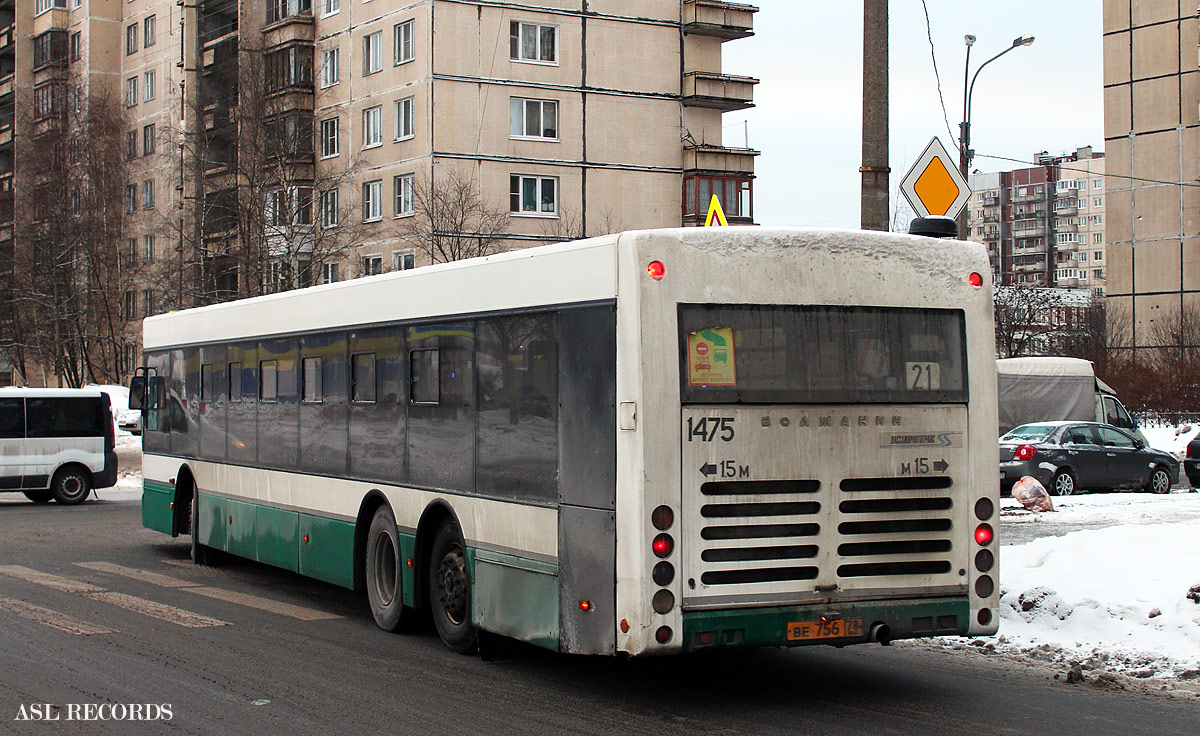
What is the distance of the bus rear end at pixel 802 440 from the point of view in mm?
7758

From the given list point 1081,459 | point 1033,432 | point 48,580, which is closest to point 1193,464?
point 1081,459

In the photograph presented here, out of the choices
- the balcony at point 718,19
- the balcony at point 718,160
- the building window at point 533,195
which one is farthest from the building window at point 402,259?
A: the balcony at point 718,19

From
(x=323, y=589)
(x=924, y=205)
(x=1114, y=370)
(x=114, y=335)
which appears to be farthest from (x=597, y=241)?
(x=114, y=335)

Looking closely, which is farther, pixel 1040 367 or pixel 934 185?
pixel 1040 367

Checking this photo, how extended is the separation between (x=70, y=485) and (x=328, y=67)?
34517 millimetres

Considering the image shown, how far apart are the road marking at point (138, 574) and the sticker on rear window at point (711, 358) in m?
7.71

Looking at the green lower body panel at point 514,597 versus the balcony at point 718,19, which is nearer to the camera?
the green lower body panel at point 514,597

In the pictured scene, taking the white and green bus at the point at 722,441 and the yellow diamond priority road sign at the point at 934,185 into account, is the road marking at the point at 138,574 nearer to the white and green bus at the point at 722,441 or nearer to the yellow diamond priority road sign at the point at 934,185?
the white and green bus at the point at 722,441

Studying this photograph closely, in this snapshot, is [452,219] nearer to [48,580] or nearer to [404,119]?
[404,119]

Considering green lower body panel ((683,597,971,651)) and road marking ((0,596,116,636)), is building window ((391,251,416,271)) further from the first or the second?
green lower body panel ((683,597,971,651))

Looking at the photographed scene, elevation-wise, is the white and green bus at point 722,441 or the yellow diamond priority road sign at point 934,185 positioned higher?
the yellow diamond priority road sign at point 934,185

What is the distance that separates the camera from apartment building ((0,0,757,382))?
5162 centimetres

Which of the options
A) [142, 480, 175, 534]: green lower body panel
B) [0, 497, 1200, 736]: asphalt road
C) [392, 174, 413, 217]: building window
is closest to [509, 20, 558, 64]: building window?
[392, 174, 413, 217]: building window

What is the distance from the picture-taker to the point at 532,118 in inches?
2189
